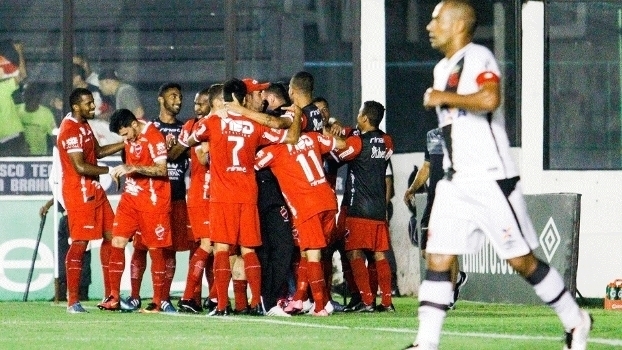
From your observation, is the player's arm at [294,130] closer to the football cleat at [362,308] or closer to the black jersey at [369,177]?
the black jersey at [369,177]

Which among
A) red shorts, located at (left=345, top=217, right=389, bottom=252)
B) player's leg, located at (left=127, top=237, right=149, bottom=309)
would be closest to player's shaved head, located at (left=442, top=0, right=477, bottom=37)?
red shorts, located at (left=345, top=217, right=389, bottom=252)

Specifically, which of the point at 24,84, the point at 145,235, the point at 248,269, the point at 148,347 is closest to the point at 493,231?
the point at 148,347

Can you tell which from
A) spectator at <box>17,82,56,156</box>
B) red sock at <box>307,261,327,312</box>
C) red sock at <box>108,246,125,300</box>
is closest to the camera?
Answer: red sock at <box>307,261,327,312</box>

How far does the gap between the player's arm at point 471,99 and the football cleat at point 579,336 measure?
116cm

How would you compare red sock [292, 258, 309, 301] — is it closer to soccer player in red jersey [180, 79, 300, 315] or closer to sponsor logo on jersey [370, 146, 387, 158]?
soccer player in red jersey [180, 79, 300, 315]

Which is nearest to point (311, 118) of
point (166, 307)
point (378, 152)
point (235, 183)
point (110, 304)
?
point (235, 183)

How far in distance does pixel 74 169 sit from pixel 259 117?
2.13 m

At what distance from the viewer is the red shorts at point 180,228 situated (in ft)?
44.8

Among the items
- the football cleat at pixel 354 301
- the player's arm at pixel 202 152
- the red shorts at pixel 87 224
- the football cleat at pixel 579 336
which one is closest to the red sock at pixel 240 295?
the player's arm at pixel 202 152

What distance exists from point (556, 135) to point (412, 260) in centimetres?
212

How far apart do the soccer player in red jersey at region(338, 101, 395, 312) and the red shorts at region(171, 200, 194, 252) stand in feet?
5.02

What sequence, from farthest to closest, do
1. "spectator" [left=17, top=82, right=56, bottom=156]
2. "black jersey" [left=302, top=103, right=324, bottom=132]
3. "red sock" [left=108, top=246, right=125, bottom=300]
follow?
1. "spectator" [left=17, top=82, right=56, bottom=156]
2. "red sock" [left=108, top=246, right=125, bottom=300]
3. "black jersey" [left=302, top=103, right=324, bottom=132]

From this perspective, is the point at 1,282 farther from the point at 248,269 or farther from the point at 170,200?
the point at 248,269

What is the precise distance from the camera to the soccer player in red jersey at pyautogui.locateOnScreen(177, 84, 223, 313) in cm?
1256
